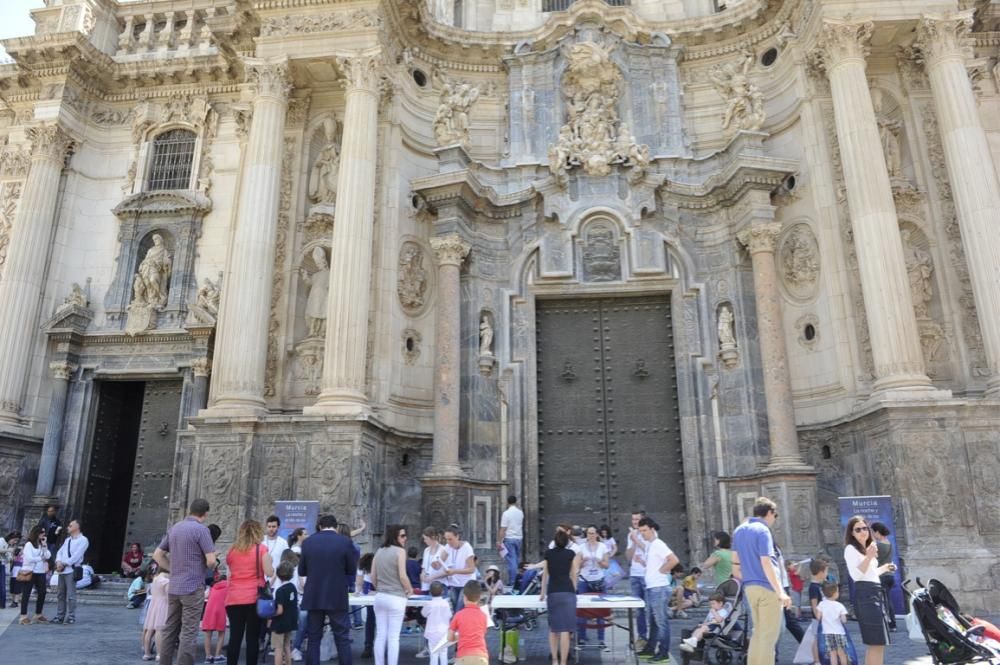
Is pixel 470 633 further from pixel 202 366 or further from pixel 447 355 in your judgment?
pixel 202 366

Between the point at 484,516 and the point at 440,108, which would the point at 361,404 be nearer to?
the point at 484,516

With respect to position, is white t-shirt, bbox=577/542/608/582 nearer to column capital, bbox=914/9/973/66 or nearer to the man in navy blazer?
the man in navy blazer

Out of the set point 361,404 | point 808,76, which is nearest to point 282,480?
point 361,404

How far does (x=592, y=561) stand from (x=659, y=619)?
1772 millimetres

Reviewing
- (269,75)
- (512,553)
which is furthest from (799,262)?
(269,75)

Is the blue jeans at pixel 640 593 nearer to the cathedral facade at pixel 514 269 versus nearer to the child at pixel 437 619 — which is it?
the child at pixel 437 619

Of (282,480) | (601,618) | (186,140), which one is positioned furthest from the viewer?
(186,140)

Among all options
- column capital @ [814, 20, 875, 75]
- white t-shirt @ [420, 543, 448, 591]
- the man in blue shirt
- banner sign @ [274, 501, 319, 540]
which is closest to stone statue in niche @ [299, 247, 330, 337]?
banner sign @ [274, 501, 319, 540]

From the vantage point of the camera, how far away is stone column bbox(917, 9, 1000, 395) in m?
14.6

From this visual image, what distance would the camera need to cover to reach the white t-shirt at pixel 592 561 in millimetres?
10633

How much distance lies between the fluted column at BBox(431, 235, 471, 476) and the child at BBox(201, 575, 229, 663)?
22.7ft

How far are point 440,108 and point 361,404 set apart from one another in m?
8.68

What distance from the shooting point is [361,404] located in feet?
50.0

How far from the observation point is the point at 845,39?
1639 centimetres
